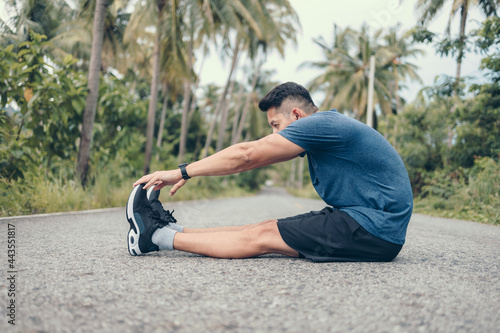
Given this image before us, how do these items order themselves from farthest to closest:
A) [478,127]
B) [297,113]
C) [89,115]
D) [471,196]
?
Result: [478,127], [471,196], [89,115], [297,113]

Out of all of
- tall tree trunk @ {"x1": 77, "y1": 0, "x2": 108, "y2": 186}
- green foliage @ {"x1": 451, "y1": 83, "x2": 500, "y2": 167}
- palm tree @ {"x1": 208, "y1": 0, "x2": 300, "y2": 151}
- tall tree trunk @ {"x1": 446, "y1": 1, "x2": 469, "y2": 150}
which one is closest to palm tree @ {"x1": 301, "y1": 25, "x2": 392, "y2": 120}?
palm tree @ {"x1": 208, "y1": 0, "x2": 300, "y2": 151}

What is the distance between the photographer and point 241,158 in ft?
7.45

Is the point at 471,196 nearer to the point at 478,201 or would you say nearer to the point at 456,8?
the point at 478,201

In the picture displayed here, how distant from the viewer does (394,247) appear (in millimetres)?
2305

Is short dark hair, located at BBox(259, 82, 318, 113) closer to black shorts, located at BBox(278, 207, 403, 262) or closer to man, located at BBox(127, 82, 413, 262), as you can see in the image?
man, located at BBox(127, 82, 413, 262)

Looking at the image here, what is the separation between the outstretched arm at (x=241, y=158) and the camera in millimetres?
2244

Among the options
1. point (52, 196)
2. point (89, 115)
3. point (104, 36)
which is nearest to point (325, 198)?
point (52, 196)

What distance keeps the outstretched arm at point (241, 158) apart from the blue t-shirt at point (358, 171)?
69 millimetres

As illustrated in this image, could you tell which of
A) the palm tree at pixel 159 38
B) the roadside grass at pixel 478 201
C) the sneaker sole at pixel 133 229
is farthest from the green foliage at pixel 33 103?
the roadside grass at pixel 478 201

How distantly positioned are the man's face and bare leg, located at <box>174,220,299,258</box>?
0.71 meters

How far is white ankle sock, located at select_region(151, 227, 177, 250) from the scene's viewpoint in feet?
7.89

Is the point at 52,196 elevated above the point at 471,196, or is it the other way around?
the point at 471,196

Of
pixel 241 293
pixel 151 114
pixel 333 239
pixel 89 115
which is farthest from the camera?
pixel 151 114

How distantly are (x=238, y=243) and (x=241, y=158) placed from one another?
22.1 inches
